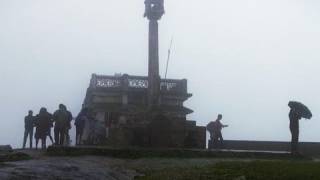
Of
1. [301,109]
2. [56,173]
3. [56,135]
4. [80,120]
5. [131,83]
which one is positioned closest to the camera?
[56,173]

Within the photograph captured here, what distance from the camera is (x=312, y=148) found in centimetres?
2722

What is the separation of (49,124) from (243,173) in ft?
40.0

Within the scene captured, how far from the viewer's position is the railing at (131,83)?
4075cm

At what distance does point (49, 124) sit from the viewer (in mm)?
24078

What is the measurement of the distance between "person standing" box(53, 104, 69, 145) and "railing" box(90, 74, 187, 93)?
1690cm

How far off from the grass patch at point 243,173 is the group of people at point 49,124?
868cm

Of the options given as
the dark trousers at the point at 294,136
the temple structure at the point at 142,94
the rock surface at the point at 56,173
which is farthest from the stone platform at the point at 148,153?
the temple structure at the point at 142,94

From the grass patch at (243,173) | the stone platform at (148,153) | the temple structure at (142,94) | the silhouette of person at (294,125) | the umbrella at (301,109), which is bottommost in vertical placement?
the grass patch at (243,173)

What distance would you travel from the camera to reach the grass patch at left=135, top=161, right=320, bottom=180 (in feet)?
42.6

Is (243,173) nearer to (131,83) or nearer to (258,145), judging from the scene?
(258,145)

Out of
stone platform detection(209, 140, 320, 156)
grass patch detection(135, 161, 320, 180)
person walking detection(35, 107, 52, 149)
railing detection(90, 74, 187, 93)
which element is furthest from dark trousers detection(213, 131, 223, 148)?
railing detection(90, 74, 187, 93)

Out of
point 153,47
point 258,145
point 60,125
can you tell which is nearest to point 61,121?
point 60,125

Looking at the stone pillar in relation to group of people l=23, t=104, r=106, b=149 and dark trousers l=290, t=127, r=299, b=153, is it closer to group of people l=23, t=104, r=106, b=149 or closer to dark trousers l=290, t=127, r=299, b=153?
group of people l=23, t=104, r=106, b=149

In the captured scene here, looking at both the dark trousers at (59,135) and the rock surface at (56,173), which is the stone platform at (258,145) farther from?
the rock surface at (56,173)
